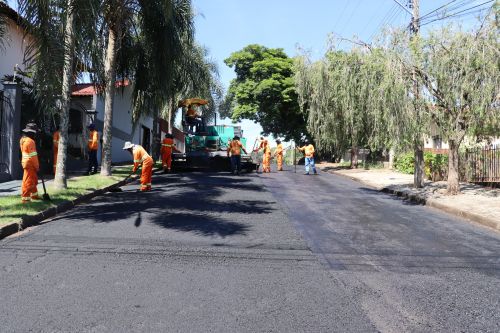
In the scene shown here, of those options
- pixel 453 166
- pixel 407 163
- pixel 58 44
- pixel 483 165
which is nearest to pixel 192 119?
→ pixel 407 163

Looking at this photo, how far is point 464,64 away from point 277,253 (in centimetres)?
823

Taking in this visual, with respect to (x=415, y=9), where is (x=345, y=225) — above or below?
below

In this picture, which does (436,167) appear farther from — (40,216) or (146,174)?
(40,216)

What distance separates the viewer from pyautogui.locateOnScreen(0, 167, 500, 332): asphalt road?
403 cm

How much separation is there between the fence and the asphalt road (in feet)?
25.2

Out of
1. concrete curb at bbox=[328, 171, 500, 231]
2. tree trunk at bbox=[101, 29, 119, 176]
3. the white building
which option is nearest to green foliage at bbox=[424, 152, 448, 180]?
concrete curb at bbox=[328, 171, 500, 231]

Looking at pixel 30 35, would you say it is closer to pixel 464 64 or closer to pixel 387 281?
pixel 387 281

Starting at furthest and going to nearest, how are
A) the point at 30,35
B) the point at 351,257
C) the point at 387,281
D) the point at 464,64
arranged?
the point at 464,64 < the point at 30,35 < the point at 351,257 < the point at 387,281

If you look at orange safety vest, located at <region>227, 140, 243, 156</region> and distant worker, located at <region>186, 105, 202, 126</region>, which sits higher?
distant worker, located at <region>186, 105, 202, 126</region>

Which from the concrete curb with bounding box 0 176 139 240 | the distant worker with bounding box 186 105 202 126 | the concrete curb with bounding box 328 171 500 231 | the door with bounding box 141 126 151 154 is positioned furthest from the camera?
the door with bounding box 141 126 151 154

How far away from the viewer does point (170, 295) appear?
4.57 metres

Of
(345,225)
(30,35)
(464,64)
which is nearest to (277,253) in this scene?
(345,225)

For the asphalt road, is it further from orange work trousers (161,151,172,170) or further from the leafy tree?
the leafy tree

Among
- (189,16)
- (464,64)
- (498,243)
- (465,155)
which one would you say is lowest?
(498,243)
